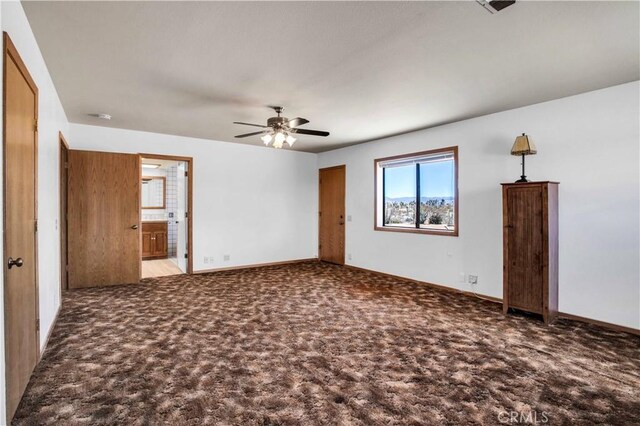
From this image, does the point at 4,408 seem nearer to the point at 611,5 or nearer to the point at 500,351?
the point at 500,351

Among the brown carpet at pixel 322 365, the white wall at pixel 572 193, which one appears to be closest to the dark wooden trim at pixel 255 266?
the brown carpet at pixel 322 365

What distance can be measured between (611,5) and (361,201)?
4.59 meters

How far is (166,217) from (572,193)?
7.88 metres

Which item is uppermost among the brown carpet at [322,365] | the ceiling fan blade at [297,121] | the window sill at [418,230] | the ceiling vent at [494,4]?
the ceiling vent at [494,4]

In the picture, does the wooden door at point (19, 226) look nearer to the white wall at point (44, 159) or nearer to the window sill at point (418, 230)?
the white wall at point (44, 159)

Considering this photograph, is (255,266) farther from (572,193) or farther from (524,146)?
(572,193)

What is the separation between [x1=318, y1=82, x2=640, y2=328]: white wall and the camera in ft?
10.8

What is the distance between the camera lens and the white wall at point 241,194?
5.50 metres

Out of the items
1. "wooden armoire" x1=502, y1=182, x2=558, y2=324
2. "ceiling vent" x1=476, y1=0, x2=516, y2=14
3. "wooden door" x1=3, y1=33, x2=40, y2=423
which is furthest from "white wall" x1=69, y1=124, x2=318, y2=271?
"ceiling vent" x1=476, y1=0, x2=516, y2=14

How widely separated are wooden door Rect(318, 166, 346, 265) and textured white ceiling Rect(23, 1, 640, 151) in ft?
9.17

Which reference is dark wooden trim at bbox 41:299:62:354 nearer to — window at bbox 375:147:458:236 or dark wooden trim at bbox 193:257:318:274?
dark wooden trim at bbox 193:257:318:274

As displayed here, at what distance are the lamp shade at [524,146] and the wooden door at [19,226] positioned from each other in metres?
4.47

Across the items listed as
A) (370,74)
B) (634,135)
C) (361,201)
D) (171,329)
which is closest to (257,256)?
(361,201)
